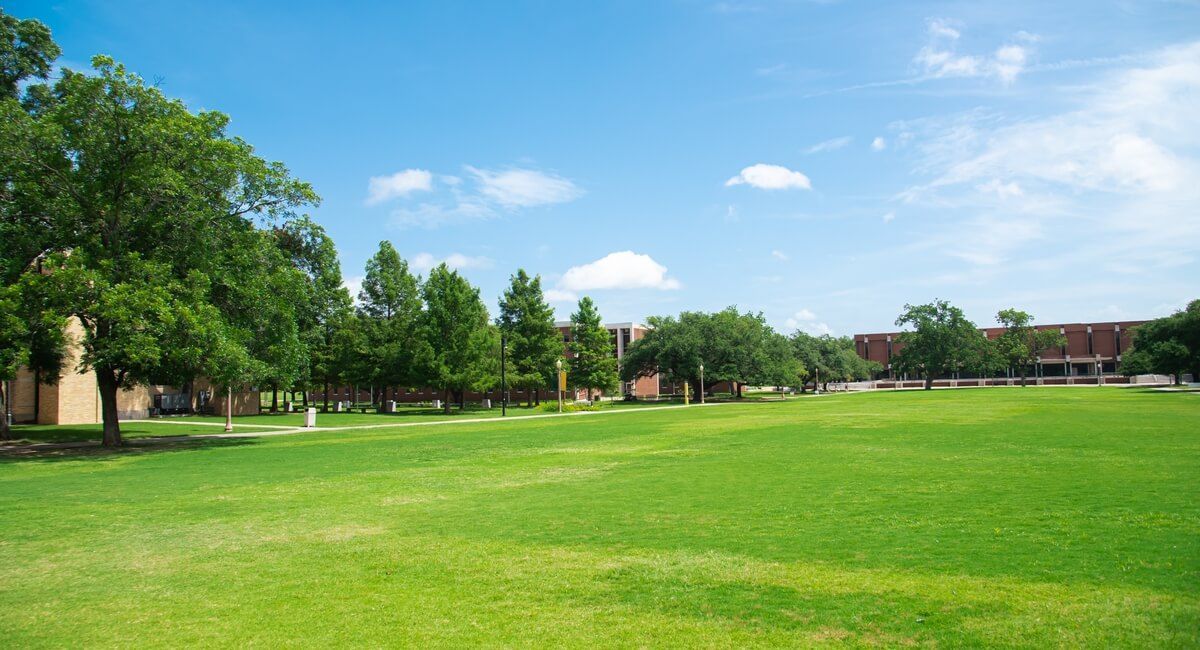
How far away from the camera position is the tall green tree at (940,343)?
98.1 metres

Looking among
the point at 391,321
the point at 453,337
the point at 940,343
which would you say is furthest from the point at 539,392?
the point at 940,343

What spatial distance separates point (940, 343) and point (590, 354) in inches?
2006

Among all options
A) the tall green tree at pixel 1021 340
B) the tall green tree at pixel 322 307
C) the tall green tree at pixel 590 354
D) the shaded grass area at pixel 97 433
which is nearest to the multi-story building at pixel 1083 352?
the tall green tree at pixel 1021 340

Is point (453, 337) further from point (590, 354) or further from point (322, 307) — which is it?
point (590, 354)

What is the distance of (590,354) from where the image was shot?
78.8 metres

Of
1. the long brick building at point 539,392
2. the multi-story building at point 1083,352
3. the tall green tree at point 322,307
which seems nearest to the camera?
the tall green tree at point 322,307

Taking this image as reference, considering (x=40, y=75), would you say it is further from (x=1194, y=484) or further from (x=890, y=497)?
(x=1194, y=484)

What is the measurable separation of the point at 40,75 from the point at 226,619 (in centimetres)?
3854

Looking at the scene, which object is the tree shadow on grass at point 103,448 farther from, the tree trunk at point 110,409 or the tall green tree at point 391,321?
the tall green tree at point 391,321

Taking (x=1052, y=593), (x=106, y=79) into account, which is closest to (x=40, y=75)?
(x=106, y=79)

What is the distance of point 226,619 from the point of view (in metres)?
6.40

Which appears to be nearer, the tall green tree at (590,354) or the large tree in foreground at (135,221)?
the large tree in foreground at (135,221)

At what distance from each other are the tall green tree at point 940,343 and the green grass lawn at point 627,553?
87.4 metres

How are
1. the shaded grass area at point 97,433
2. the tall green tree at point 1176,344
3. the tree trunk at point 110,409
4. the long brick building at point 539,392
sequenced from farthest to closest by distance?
the long brick building at point 539,392 < the tall green tree at point 1176,344 < the shaded grass area at point 97,433 < the tree trunk at point 110,409
